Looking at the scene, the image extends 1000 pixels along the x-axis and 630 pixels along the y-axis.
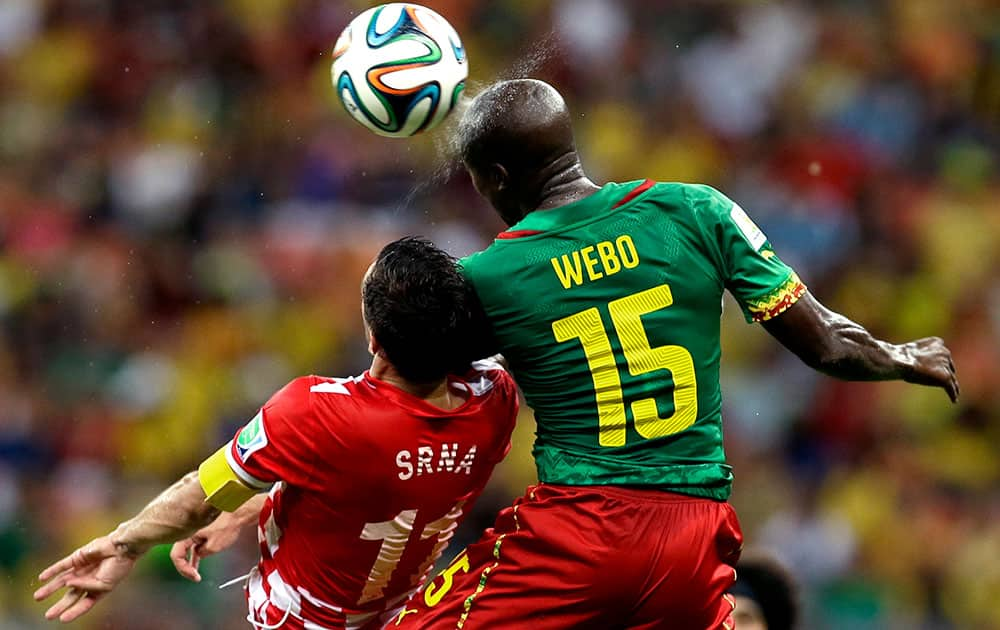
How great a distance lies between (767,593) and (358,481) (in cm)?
226

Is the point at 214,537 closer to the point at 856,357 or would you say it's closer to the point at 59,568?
the point at 59,568

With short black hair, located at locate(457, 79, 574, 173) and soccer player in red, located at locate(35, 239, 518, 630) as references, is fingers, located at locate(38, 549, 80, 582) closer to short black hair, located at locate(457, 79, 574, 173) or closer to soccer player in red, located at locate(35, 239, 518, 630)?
soccer player in red, located at locate(35, 239, 518, 630)

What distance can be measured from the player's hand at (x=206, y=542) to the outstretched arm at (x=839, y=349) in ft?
6.05

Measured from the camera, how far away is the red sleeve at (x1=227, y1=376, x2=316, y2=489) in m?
4.38

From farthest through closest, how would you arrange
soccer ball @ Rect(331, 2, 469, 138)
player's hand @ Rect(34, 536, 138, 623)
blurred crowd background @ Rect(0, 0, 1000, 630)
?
1. blurred crowd background @ Rect(0, 0, 1000, 630)
2. soccer ball @ Rect(331, 2, 469, 138)
3. player's hand @ Rect(34, 536, 138, 623)

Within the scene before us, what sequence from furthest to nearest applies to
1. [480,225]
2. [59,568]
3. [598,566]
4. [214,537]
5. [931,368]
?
[480,225]
[214,537]
[59,568]
[931,368]
[598,566]

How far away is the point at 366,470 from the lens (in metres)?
4.39

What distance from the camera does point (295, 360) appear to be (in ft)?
32.7

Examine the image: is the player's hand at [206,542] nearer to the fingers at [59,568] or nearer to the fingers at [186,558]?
the fingers at [186,558]

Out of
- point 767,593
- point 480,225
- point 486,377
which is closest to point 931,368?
point 486,377

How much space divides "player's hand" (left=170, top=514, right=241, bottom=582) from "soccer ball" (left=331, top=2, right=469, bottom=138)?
135 centimetres

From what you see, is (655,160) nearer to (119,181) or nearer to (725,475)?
(119,181)

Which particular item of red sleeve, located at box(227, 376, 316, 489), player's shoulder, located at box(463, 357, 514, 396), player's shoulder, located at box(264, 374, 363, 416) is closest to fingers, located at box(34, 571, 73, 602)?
red sleeve, located at box(227, 376, 316, 489)

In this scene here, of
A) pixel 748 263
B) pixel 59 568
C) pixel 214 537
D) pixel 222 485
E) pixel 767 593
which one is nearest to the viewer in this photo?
pixel 748 263
